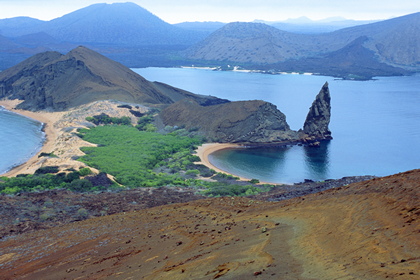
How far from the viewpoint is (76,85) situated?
315 ft

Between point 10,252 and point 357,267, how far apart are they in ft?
49.0

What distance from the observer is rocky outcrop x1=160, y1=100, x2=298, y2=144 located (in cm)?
6794

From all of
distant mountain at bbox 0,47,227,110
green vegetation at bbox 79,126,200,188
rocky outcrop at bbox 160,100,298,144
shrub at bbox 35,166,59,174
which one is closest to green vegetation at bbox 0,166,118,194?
shrub at bbox 35,166,59,174

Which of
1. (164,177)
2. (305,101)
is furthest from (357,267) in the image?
(305,101)

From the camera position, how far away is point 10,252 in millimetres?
19281

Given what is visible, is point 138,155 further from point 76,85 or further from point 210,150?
point 76,85

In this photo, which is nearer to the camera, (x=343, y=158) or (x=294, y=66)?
(x=343, y=158)

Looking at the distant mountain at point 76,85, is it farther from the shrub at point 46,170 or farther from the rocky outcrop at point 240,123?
the shrub at point 46,170

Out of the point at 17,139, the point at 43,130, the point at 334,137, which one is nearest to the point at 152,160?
the point at 17,139

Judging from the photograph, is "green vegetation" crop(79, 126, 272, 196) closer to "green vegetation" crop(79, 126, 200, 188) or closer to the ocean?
A: "green vegetation" crop(79, 126, 200, 188)

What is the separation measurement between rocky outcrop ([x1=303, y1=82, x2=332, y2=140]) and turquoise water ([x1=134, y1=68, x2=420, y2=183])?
2.20 meters

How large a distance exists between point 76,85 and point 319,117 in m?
53.0

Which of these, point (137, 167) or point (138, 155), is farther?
point (138, 155)

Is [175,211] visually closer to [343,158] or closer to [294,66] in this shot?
[343,158]
